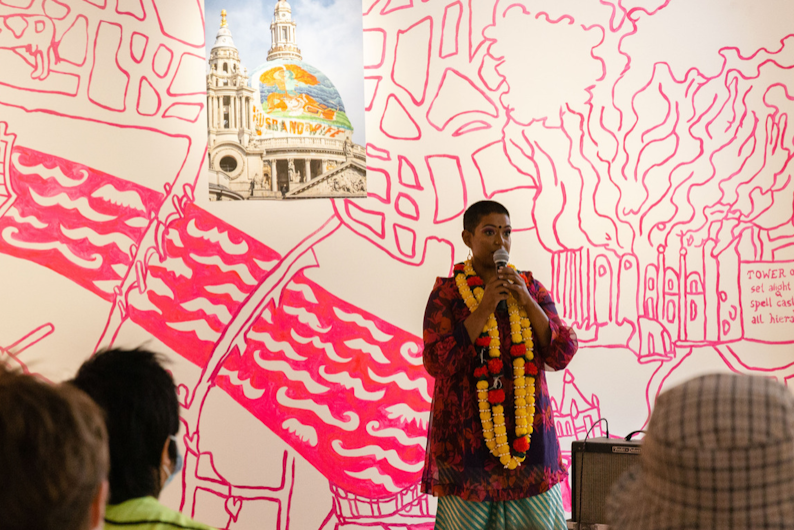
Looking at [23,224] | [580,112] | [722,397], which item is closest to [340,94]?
[580,112]

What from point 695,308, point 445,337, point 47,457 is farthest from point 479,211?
point 47,457

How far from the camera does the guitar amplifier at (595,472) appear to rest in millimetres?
2525

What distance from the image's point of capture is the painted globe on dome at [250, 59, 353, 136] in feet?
9.84

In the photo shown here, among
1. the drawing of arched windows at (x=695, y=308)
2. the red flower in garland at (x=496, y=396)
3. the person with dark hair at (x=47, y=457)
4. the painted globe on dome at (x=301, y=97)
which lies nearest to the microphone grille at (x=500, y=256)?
the red flower in garland at (x=496, y=396)

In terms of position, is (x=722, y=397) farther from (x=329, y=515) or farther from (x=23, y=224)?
(x=23, y=224)

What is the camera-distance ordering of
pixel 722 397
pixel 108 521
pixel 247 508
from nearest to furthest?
pixel 722 397
pixel 108 521
pixel 247 508

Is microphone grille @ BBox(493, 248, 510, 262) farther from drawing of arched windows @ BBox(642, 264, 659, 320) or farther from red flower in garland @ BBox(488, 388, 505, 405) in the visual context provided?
drawing of arched windows @ BBox(642, 264, 659, 320)

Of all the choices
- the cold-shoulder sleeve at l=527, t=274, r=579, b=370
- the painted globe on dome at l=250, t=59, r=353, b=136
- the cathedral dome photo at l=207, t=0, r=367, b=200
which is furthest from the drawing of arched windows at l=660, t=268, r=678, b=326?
the painted globe on dome at l=250, t=59, r=353, b=136

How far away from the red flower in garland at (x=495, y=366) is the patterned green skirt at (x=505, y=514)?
41cm

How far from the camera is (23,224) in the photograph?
298 cm

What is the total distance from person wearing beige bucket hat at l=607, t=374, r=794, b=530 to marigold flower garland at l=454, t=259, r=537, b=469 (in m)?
1.18

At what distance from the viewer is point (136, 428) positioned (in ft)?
4.19

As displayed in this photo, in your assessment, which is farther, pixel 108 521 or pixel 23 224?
pixel 23 224

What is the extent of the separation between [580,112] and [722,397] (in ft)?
7.71
